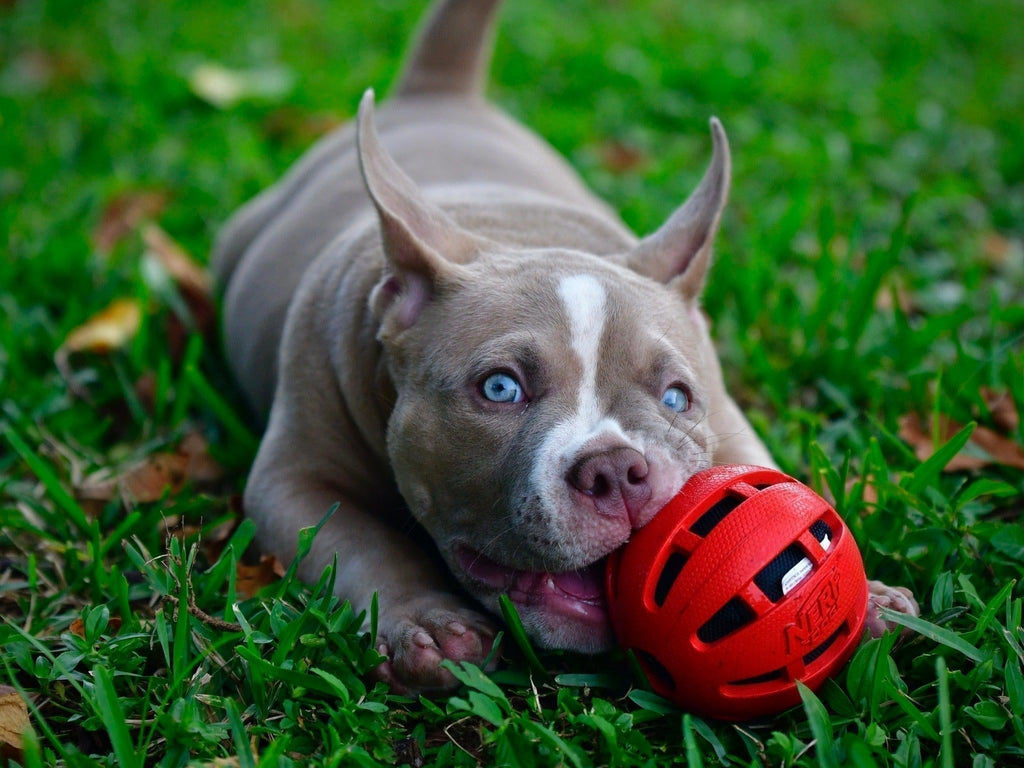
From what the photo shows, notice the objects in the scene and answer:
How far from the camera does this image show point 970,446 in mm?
3480

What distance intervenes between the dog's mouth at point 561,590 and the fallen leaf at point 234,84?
4.74 m

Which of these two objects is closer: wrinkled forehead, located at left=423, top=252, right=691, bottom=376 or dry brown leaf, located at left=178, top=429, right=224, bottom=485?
wrinkled forehead, located at left=423, top=252, right=691, bottom=376

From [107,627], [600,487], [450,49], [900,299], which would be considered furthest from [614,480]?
[450,49]

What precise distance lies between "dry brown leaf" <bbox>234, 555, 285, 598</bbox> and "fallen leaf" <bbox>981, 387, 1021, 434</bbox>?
234 cm

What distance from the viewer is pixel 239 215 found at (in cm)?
512

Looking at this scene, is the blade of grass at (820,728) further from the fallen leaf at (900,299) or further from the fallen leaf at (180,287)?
the fallen leaf at (180,287)

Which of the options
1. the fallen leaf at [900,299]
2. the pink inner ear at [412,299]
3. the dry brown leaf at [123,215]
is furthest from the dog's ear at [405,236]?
the dry brown leaf at [123,215]

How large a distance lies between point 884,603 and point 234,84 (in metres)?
5.43

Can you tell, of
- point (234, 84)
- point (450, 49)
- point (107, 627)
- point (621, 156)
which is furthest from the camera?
point (234, 84)

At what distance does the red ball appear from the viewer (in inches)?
94.0

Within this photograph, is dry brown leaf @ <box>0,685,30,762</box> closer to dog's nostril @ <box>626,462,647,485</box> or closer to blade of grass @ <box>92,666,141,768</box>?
blade of grass @ <box>92,666,141,768</box>

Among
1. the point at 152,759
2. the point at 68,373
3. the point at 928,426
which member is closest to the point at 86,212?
the point at 68,373

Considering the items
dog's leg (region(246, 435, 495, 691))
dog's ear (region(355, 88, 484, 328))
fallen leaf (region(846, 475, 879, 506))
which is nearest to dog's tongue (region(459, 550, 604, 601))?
dog's leg (region(246, 435, 495, 691))

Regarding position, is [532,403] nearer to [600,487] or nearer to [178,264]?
[600,487]
